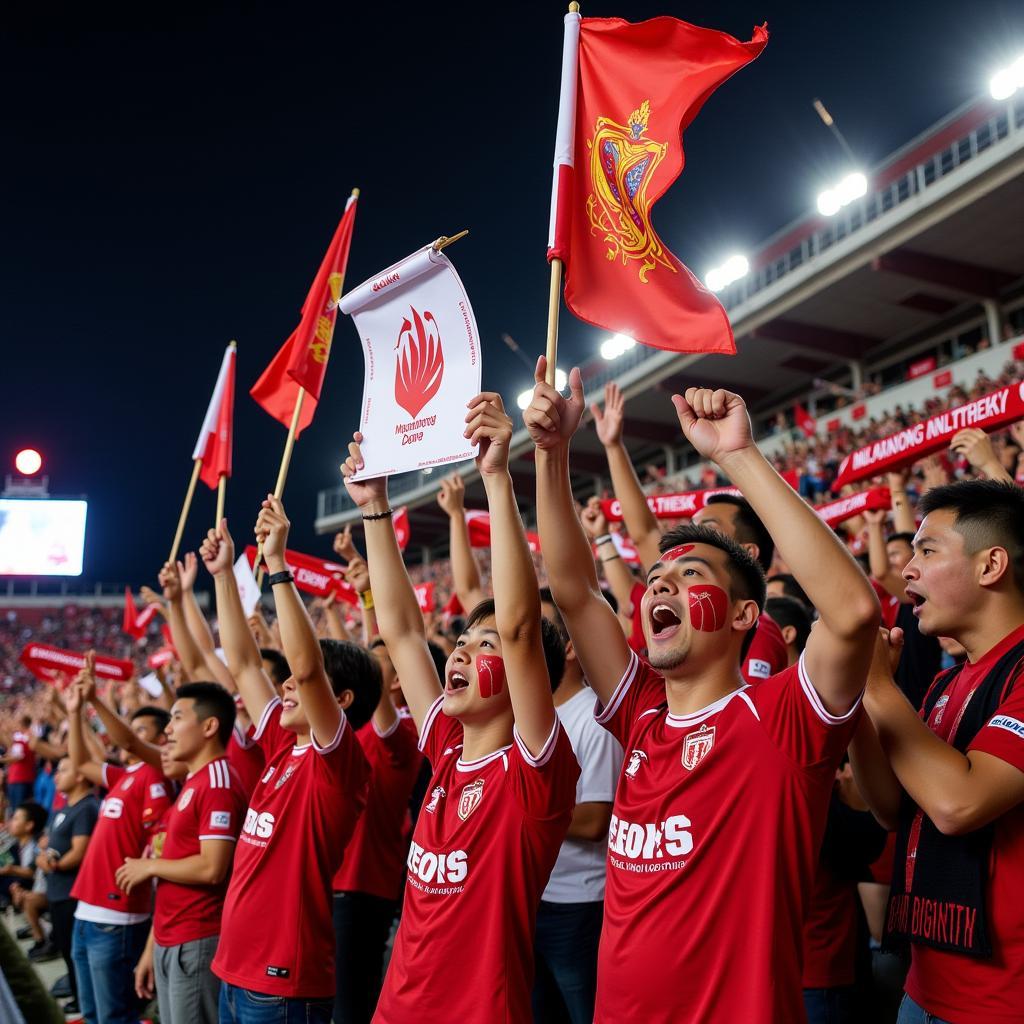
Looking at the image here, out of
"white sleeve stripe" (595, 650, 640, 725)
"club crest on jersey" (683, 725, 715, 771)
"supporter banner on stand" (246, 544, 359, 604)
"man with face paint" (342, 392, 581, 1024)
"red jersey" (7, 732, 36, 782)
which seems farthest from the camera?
"red jersey" (7, 732, 36, 782)

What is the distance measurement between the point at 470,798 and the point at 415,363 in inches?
57.0

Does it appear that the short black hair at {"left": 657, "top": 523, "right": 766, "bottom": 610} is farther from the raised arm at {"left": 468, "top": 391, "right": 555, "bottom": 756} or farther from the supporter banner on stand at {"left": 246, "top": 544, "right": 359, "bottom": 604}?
the supporter banner on stand at {"left": 246, "top": 544, "right": 359, "bottom": 604}

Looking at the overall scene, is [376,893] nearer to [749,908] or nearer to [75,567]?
[749,908]

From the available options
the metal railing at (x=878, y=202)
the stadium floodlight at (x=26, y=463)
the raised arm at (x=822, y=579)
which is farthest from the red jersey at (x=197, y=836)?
the metal railing at (x=878, y=202)

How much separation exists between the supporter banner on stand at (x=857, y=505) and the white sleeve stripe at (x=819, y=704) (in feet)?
11.9

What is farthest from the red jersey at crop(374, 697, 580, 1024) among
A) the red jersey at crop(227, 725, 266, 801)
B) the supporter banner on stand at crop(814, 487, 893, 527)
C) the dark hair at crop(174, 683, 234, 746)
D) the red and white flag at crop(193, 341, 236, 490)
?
the red and white flag at crop(193, 341, 236, 490)

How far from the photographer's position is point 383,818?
4.27 metres

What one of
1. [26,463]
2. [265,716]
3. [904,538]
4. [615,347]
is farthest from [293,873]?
[615,347]

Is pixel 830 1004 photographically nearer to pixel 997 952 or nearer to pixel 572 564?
pixel 997 952

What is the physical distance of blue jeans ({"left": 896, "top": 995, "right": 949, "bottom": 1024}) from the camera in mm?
2041

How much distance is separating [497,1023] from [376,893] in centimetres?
190

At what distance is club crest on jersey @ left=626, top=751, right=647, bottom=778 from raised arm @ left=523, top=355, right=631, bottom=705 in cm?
25

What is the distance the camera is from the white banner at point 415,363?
293 centimetres

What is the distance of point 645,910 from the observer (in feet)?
7.10
